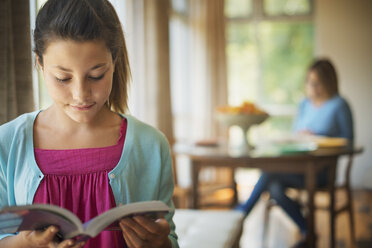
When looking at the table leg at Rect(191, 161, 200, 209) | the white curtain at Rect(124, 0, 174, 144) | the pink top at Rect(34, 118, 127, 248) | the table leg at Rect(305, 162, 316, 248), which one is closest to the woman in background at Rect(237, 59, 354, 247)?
the table leg at Rect(305, 162, 316, 248)

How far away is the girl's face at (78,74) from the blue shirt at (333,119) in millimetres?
2443

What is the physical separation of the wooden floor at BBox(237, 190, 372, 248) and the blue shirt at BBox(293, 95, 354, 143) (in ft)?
2.64

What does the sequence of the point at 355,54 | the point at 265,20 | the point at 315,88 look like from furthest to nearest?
the point at 265,20
the point at 355,54
the point at 315,88

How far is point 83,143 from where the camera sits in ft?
3.54

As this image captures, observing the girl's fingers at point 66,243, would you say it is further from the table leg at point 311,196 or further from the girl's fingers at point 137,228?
the table leg at point 311,196

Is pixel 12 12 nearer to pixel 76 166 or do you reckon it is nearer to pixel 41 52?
pixel 41 52

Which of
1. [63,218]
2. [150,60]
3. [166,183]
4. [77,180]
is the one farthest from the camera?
[150,60]

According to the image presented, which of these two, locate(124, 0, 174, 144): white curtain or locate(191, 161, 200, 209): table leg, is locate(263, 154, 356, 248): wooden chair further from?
locate(124, 0, 174, 144): white curtain

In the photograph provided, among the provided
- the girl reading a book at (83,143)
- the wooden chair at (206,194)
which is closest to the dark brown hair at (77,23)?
the girl reading a book at (83,143)

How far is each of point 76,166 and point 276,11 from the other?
497 cm

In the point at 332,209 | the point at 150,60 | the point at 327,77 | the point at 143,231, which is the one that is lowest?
the point at 332,209

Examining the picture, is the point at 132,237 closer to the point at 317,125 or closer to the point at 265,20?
the point at 317,125

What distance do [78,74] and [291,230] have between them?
2.98 metres

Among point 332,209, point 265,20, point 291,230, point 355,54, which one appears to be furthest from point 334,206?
point 265,20
